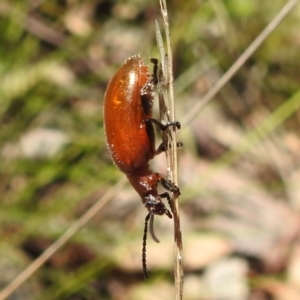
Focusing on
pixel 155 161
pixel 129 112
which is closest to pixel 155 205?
pixel 129 112

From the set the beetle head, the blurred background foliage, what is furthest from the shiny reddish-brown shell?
the blurred background foliage

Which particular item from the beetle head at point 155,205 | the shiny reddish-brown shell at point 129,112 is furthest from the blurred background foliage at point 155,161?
the shiny reddish-brown shell at point 129,112

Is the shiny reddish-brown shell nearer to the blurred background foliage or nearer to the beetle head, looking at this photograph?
the beetle head

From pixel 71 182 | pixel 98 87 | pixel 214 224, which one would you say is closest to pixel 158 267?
pixel 214 224

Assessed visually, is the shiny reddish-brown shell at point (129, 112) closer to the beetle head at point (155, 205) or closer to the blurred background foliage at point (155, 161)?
the beetle head at point (155, 205)

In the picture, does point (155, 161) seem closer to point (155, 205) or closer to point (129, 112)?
point (155, 205)

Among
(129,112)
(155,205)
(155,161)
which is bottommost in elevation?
(155,205)
